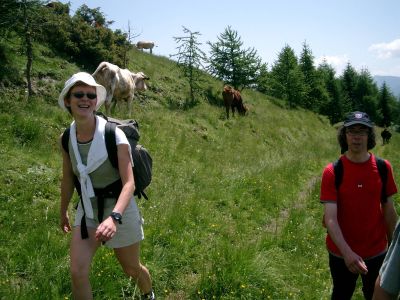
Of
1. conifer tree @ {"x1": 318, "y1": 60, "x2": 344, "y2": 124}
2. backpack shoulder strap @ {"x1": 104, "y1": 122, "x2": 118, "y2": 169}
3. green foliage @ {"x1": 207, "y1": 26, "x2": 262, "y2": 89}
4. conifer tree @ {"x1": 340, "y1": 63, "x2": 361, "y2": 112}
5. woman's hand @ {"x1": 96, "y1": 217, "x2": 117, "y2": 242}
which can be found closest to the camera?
woman's hand @ {"x1": 96, "y1": 217, "x2": 117, "y2": 242}

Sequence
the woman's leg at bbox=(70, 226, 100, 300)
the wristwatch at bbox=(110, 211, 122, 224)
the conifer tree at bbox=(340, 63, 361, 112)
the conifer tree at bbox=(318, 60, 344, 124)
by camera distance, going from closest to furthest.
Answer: the wristwatch at bbox=(110, 211, 122, 224) < the woman's leg at bbox=(70, 226, 100, 300) < the conifer tree at bbox=(318, 60, 344, 124) < the conifer tree at bbox=(340, 63, 361, 112)

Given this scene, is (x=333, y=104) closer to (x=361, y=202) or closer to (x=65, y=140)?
(x=361, y=202)

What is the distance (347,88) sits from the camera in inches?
2574

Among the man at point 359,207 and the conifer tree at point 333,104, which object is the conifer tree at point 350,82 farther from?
the man at point 359,207

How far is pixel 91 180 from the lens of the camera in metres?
3.24

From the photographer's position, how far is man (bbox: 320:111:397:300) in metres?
3.50

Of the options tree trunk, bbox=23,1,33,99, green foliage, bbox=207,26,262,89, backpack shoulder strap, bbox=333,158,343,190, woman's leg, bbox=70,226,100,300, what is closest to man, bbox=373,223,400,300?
backpack shoulder strap, bbox=333,158,343,190

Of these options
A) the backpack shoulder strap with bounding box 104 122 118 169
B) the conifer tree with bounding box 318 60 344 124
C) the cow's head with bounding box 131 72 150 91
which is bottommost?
the backpack shoulder strap with bounding box 104 122 118 169

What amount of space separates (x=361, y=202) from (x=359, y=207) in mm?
50

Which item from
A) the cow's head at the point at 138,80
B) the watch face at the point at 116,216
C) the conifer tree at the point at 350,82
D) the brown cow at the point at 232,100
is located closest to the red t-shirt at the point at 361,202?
the watch face at the point at 116,216

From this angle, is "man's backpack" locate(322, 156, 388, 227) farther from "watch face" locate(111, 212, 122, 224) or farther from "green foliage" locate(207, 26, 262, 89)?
"green foliage" locate(207, 26, 262, 89)

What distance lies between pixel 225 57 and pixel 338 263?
3063 centimetres

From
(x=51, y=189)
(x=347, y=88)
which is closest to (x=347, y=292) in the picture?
(x=51, y=189)

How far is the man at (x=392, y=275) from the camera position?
1.95 meters
